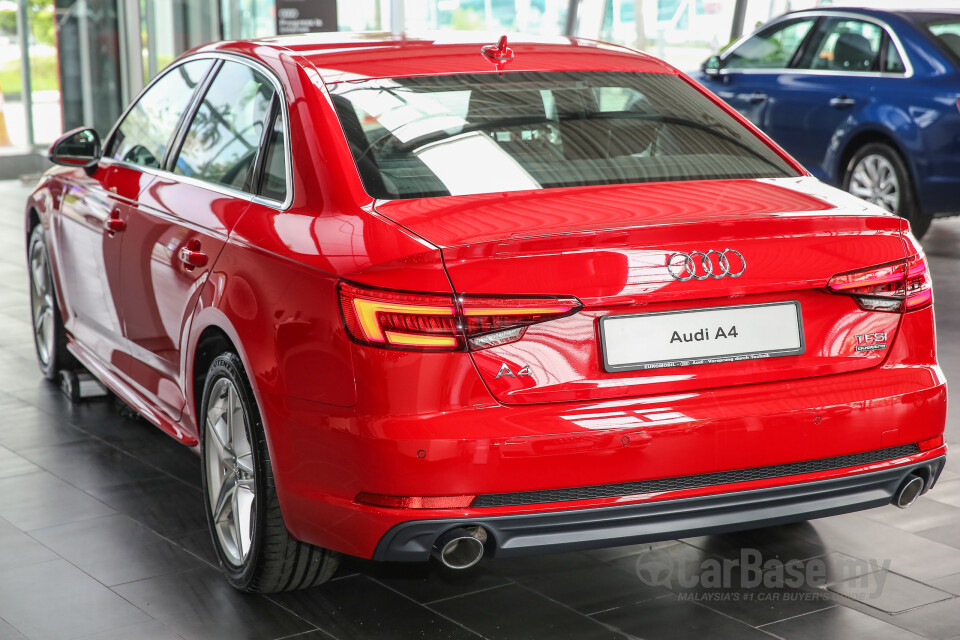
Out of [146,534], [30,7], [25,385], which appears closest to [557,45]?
[146,534]

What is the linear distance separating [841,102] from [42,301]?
19.9 feet

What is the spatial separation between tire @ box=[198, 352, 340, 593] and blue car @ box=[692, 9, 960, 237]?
652cm

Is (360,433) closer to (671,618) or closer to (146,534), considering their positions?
(671,618)

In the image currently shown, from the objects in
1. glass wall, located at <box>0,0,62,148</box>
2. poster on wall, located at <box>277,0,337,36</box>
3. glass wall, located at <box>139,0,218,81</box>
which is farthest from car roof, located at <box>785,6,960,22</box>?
glass wall, located at <box>0,0,62,148</box>

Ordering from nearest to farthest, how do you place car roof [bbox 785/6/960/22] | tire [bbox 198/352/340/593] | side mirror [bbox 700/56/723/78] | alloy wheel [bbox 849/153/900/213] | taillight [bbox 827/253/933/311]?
taillight [bbox 827/253/933/311]
tire [bbox 198/352/340/593]
alloy wheel [bbox 849/153/900/213]
car roof [bbox 785/6/960/22]
side mirror [bbox 700/56/723/78]

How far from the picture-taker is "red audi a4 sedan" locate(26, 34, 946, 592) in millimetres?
2562

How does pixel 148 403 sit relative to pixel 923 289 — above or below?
below

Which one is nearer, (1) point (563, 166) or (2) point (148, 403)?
(1) point (563, 166)

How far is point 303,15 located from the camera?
11000 millimetres

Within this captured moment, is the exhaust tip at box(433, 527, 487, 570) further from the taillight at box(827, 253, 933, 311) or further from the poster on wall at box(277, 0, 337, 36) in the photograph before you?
the poster on wall at box(277, 0, 337, 36)

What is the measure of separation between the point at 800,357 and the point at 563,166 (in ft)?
2.52

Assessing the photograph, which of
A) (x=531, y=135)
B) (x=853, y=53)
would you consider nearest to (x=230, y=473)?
(x=531, y=135)

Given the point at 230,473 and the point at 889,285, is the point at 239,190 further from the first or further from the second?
the point at 889,285

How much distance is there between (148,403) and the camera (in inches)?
160
